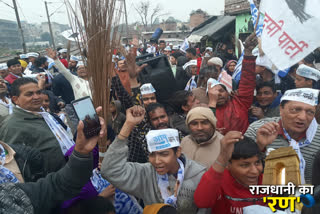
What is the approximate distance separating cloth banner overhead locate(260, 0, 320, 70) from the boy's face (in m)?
1.05

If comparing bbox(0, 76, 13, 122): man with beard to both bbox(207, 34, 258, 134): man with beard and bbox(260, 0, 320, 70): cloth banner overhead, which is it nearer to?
bbox(207, 34, 258, 134): man with beard

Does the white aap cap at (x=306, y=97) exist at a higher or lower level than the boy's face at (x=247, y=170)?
higher

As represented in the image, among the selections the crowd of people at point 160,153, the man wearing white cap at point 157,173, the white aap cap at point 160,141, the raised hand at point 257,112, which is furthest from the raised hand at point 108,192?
the raised hand at point 257,112

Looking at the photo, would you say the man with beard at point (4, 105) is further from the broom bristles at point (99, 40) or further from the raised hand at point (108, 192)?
the raised hand at point (108, 192)

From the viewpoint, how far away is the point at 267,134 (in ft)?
6.61

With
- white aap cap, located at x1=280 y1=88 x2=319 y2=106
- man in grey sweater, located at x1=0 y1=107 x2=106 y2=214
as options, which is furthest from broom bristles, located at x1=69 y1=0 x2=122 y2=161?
white aap cap, located at x1=280 y1=88 x2=319 y2=106

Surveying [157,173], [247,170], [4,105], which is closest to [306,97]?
[247,170]

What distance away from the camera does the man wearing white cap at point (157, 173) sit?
181 cm

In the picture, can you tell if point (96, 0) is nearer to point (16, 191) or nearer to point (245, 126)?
point (16, 191)

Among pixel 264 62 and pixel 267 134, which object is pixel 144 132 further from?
pixel 264 62

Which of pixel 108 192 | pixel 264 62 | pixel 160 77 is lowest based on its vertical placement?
pixel 108 192

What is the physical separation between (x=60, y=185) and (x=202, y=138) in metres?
1.39

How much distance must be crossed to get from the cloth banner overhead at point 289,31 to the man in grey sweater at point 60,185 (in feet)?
6.41

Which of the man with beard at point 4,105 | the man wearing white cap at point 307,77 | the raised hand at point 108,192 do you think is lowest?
the raised hand at point 108,192
